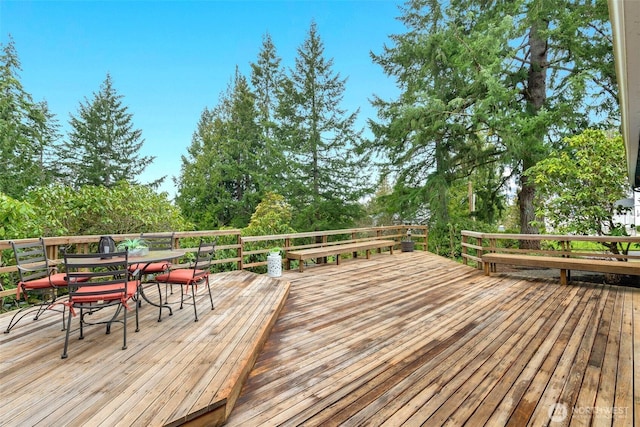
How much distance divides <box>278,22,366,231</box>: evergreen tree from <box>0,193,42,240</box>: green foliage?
807cm

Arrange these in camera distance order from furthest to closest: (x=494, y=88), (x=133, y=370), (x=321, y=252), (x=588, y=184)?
(x=494, y=88)
(x=321, y=252)
(x=588, y=184)
(x=133, y=370)

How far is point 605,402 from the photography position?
6.02 feet

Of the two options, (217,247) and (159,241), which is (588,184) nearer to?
(217,247)

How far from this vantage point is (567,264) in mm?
4957

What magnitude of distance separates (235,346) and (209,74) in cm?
1826

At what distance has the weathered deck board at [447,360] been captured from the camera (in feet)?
5.73

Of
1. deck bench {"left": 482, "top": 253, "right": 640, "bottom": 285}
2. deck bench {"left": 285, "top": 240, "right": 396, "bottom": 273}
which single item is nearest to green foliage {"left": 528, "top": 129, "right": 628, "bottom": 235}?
deck bench {"left": 482, "top": 253, "right": 640, "bottom": 285}

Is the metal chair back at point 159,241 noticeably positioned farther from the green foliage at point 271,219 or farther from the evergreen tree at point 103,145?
the evergreen tree at point 103,145

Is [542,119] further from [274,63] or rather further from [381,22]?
[274,63]

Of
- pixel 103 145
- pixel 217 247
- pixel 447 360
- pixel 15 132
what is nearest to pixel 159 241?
pixel 217 247

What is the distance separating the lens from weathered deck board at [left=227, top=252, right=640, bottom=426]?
1.75 metres

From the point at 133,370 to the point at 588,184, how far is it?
25.3 feet

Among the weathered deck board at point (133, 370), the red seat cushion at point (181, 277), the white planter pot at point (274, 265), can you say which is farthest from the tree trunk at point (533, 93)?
the red seat cushion at point (181, 277)

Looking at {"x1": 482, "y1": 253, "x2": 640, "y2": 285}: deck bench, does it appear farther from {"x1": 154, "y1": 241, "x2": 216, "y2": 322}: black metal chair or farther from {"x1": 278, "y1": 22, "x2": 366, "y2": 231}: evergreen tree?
{"x1": 278, "y1": 22, "x2": 366, "y2": 231}: evergreen tree
